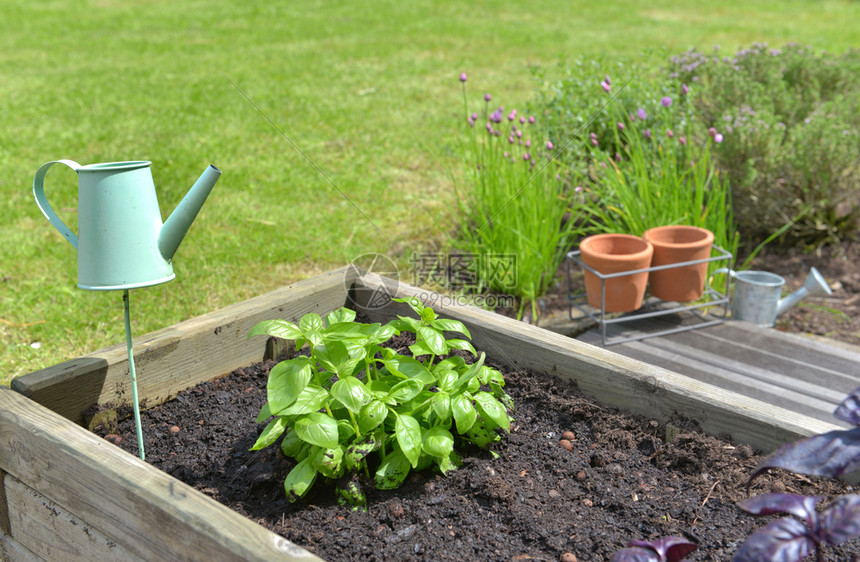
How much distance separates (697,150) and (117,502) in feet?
10.2

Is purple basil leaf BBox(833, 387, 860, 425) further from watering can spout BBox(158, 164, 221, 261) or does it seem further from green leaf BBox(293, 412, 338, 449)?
watering can spout BBox(158, 164, 221, 261)

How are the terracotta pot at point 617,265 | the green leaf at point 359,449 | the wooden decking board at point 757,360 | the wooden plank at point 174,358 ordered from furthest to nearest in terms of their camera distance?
the terracotta pot at point 617,265 < the wooden decking board at point 757,360 < the wooden plank at point 174,358 < the green leaf at point 359,449

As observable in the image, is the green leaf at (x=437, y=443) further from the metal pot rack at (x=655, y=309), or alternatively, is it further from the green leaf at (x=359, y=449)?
the metal pot rack at (x=655, y=309)

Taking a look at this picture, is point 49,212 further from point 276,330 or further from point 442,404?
point 442,404

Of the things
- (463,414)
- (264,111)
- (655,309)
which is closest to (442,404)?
(463,414)

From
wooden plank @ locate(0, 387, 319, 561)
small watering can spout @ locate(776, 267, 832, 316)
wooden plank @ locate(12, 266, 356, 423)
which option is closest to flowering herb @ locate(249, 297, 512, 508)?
wooden plank @ locate(0, 387, 319, 561)

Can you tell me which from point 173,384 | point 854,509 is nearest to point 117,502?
point 173,384

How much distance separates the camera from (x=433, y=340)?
1.60m

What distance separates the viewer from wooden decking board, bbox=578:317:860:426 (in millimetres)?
2424

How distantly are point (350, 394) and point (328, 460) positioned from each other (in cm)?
15

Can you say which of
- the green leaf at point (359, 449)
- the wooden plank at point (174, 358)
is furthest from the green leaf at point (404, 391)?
the wooden plank at point (174, 358)

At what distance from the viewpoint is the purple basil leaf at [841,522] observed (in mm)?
898

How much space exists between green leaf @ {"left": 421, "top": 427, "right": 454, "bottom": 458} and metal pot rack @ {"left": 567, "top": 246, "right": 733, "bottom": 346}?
140cm

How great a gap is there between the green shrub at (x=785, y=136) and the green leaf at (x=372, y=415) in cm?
263
